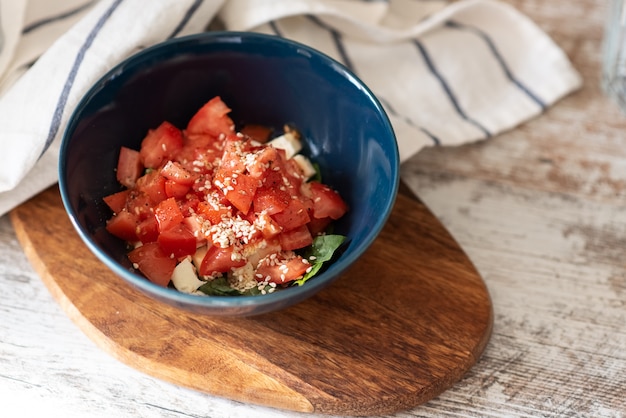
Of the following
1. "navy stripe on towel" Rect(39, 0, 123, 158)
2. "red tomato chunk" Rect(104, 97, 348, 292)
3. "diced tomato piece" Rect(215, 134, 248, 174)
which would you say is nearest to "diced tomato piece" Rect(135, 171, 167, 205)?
"red tomato chunk" Rect(104, 97, 348, 292)

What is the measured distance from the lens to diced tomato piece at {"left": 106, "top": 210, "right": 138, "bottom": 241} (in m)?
1.40

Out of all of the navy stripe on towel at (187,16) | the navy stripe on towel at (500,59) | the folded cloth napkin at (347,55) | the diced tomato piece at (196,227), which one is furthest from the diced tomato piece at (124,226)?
the navy stripe on towel at (500,59)

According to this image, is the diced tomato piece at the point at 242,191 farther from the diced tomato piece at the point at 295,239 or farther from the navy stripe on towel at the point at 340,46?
the navy stripe on towel at the point at 340,46

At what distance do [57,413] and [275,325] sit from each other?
0.40 m

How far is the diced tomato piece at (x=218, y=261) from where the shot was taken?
1.34m

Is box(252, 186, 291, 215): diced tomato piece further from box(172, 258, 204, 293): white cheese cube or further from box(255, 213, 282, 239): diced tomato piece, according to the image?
box(172, 258, 204, 293): white cheese cube

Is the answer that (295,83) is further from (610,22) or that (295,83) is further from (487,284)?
(610,22)

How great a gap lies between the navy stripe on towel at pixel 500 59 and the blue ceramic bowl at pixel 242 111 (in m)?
0.54

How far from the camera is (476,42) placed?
1.90m

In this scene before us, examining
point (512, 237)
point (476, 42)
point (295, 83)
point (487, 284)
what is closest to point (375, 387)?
point (487, 284)

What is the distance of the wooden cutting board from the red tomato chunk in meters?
0.09

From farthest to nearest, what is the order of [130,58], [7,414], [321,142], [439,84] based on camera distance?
[439,84] → [321,142] → [130,58] → [7,414]

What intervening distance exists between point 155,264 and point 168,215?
0.09 metres

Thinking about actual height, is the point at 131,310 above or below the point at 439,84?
below
